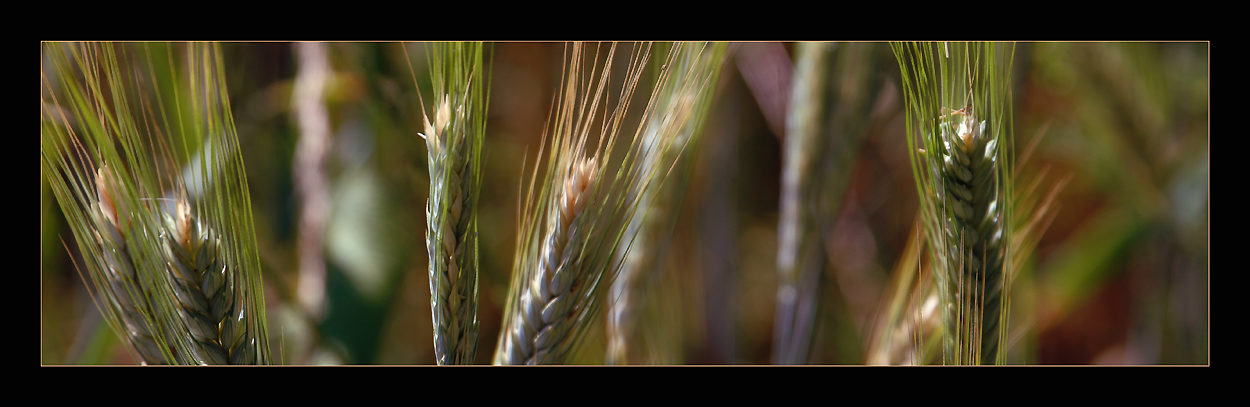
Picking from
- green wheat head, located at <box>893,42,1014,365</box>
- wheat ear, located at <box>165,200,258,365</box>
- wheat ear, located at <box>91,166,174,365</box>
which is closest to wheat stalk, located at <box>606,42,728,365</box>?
green wheat head, located at <box>893,42,1014,365</box>

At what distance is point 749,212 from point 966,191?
1.44ft

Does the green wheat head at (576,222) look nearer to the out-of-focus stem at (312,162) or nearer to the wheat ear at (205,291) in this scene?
the wheat ear at (205,291)

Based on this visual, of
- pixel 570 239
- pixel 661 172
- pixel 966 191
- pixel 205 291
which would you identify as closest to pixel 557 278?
pixel 570 239

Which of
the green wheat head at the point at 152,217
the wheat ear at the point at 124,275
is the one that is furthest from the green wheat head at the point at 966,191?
the wheat ear at the point at 124,275

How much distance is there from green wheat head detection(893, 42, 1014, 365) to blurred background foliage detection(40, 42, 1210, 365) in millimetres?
188

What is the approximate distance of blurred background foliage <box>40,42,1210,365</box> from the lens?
977mm

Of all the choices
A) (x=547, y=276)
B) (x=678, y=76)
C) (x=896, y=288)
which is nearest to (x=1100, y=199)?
(x=896, y=288)

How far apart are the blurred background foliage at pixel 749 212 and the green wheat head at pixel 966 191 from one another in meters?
0.19

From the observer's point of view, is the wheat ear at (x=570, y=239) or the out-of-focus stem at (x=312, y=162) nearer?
the wheat ear at (x=570, y=239)

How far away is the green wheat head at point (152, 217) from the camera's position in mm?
710

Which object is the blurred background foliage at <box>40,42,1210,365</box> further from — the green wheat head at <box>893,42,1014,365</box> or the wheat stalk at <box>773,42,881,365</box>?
the green wheat head at <box>893,42,1014,365</box>

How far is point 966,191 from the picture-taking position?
0.75 meters

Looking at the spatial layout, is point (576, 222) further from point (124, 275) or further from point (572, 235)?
point (124, 275)

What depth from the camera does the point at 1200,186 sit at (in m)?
0.94
